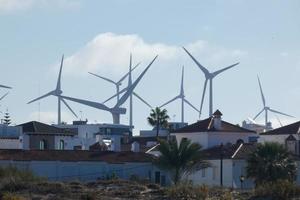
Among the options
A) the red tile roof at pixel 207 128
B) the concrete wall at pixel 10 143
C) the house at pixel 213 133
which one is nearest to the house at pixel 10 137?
the concrete wall at pixel 10 143

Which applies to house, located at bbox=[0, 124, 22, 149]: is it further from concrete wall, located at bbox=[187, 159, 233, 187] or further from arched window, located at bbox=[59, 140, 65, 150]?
Answer: concrete wall, located at bbox=[187, 159, 233, 187]

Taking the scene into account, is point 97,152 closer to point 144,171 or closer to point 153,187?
point 144,171

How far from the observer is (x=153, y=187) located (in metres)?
51.9

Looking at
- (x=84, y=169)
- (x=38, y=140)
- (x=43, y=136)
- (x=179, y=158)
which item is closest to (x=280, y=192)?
(x=179, y=158)

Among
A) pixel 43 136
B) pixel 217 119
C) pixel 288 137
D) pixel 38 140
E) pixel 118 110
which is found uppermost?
A: pixel 118 110

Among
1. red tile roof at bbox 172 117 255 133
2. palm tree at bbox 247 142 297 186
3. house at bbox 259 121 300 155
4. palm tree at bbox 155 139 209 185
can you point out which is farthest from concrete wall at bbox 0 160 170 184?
house at bbox 259 121 300 155

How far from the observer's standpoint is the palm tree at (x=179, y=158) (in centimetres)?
7112

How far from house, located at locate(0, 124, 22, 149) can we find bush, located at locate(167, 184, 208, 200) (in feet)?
146

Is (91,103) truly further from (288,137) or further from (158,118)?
(288,137)

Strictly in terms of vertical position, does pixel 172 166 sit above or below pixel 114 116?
below

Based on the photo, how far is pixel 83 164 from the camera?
75.6 meters

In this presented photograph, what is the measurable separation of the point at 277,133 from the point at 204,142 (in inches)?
309

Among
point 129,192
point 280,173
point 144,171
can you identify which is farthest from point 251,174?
point 129,192

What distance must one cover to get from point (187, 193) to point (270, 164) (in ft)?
74.5
